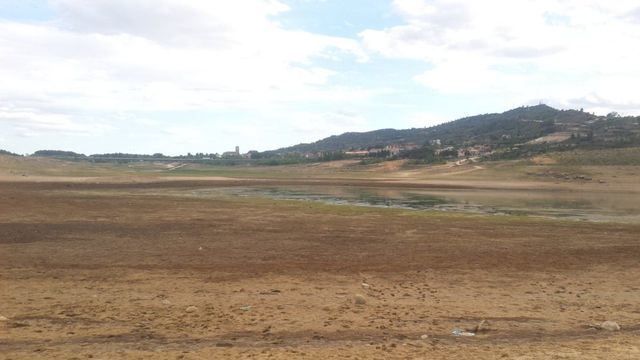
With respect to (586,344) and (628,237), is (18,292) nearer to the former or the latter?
(586,344)

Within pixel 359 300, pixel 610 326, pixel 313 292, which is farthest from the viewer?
pixel 313 292

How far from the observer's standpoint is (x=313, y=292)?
1191cm

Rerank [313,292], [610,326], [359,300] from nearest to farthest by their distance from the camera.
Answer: [610,326] → [359,300] → [313,292]

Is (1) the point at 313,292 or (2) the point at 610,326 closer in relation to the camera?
(2) the point at 610,326

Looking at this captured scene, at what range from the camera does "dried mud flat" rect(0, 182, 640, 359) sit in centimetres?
827

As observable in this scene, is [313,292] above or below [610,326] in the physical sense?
above

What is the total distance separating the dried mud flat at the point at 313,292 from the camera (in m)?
8.27

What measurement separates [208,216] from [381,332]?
70.6ft

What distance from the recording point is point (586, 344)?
8438 mm

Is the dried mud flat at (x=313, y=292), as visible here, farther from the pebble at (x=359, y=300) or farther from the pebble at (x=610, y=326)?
the pebble at (x=610, y=326)

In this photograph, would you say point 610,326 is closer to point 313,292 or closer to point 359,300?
point 359,300

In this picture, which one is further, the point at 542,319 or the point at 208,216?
the point at 208,216

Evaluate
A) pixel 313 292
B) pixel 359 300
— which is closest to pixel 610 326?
pixel 359 300

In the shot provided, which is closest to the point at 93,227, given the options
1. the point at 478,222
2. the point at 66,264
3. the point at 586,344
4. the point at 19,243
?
the point at 19,243
